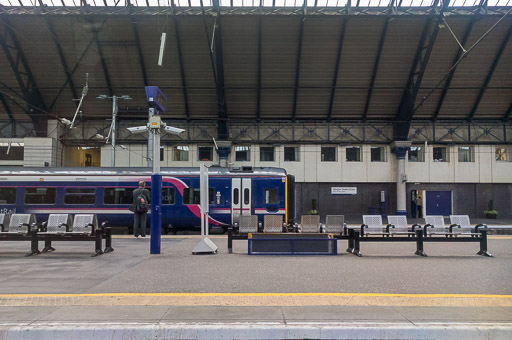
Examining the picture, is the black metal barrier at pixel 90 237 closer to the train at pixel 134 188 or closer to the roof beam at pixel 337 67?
the train at pixel 134 188

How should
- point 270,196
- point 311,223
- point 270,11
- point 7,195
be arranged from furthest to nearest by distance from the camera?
point 270,11
point 7,195
point 270,196
point 311,223

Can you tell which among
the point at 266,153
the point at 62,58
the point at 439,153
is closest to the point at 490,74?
the point at 439,153

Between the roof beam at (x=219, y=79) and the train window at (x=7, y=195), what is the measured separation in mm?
13166

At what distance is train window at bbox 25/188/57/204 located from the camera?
1880 cm

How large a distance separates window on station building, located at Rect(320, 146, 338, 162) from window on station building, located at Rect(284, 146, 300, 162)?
1.86 m

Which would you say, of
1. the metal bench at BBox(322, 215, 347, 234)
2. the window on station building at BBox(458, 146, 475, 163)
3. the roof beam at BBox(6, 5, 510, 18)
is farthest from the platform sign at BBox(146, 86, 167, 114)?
the window on station building at BBox(458, 146, 475, 163)

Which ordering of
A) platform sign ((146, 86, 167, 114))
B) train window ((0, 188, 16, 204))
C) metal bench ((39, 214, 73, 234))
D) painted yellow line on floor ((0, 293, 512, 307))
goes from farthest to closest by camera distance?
1. train window ((0, 188, 16, 204))
2. metal bench ((39, 214, 73, 234))
3. platform sign ((146, 86, 167, 114))
4. painted yellow line on floor ((0, 293, 512, 307))

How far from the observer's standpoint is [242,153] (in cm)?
3005

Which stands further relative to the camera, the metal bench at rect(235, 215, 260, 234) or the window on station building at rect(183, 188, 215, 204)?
the window on station building at rect(183, 188, 215, 204)

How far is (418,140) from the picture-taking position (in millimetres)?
29312

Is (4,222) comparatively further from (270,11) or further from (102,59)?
(270,11)

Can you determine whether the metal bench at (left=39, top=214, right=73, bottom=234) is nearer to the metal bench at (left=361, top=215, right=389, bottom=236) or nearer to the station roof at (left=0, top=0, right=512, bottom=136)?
the metal bench at (left=361, top=215, right=389, bottom=236)

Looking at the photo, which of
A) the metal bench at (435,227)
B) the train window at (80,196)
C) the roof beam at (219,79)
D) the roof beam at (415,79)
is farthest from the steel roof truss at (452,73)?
the train window at (80,196)

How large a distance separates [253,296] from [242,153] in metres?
23.8
